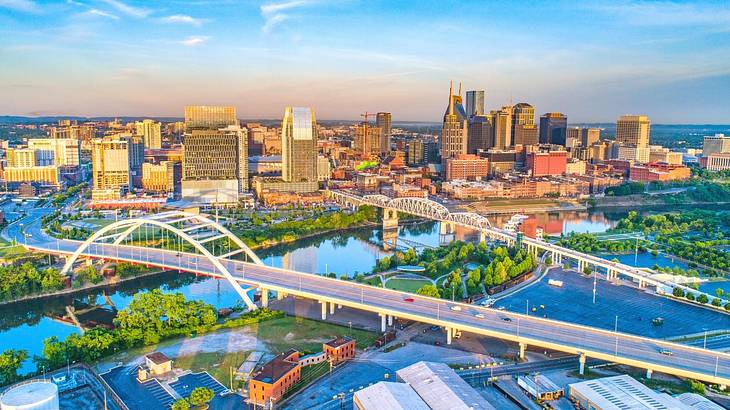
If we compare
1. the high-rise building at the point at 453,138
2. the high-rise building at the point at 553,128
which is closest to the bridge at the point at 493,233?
the high-rise building at the point at 453,138

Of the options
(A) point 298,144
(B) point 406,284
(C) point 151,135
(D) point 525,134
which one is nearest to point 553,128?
(D) point 525,134

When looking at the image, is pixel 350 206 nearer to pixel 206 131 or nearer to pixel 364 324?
pixel 206 131

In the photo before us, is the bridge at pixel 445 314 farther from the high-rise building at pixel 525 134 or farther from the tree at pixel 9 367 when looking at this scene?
the high-rise building at pixel 525 134

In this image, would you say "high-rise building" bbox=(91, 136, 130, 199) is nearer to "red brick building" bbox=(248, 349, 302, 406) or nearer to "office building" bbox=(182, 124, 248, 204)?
"office building" bbox=(182, 124, 248, 204)

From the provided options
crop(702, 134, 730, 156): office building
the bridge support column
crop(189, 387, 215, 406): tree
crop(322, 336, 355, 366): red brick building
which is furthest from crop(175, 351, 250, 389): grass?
crop(702, 134, 730, 156): office building

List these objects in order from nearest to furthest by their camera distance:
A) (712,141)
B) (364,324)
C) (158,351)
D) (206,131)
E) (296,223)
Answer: (158,351) < (364,324) < (296,223) < (206,131) < (712,141)

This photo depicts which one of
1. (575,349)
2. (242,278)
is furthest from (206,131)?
(575,349)
